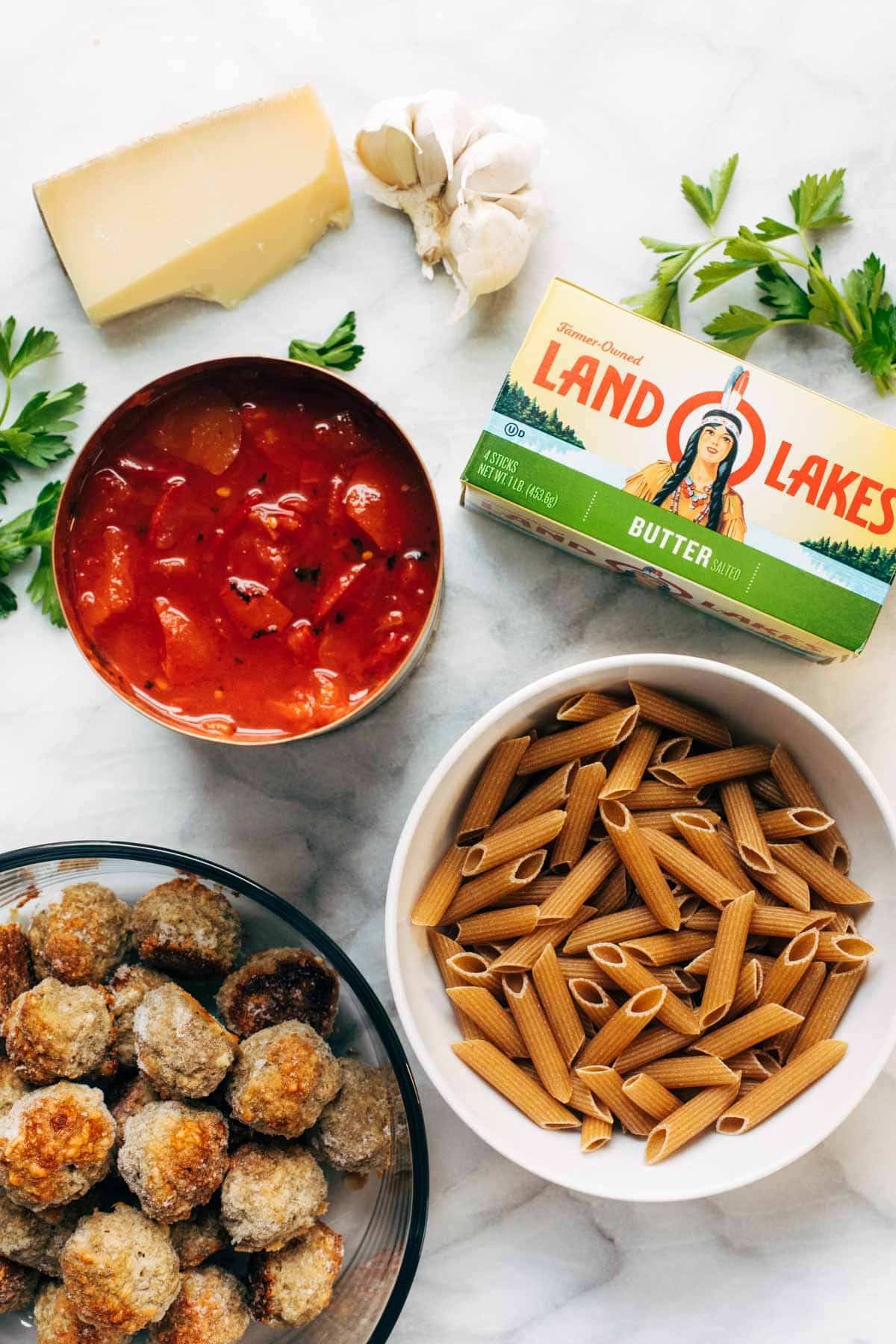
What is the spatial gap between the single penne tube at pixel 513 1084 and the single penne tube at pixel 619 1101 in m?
0.06

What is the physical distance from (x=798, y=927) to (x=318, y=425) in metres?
1.14

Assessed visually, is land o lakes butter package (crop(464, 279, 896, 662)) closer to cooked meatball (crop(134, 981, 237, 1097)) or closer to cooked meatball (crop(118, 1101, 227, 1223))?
cooked meatball (crop(134, 981, 237, 1097))

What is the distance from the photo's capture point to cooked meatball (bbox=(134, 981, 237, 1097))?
1.67 metres

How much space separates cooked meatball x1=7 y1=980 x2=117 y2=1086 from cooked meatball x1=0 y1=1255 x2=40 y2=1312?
327 millimetres

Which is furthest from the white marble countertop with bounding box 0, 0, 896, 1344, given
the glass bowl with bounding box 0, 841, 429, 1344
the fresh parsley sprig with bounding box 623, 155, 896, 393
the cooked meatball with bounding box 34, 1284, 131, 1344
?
the cooked meatball with bounding box 34, 1284, 131, 1344

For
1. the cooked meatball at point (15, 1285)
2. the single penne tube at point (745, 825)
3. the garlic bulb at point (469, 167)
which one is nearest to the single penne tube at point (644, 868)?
the single penne tube at point (745, 825)

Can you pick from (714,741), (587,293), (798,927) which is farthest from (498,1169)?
(587,293)

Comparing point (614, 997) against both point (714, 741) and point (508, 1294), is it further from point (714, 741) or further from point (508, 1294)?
point (508, 1294)

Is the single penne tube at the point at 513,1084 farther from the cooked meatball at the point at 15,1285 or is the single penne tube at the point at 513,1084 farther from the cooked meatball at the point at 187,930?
the cooked meatball at the point at 15,1285

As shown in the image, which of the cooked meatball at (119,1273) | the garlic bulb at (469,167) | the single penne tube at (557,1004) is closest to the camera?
the cooked meatball at (119,1273)

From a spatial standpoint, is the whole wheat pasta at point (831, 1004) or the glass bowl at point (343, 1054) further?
the glass bowl at point (343, 1054)

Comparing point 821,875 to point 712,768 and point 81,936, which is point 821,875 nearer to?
point 712,768

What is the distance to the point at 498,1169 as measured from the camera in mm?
2064

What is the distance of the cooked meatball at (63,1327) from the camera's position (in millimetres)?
1737
